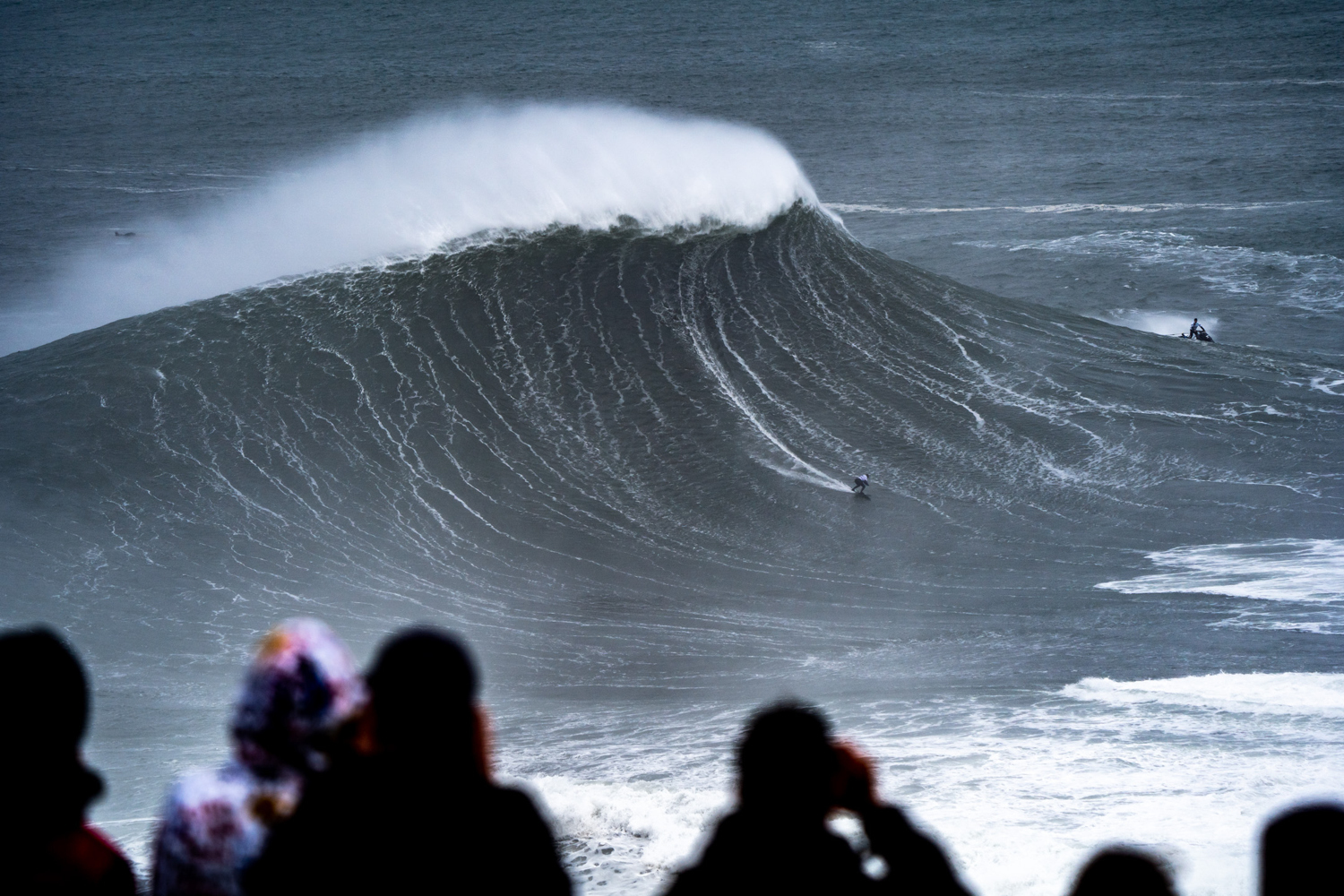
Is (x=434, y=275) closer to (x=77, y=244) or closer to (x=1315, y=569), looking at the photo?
(x=1315, y=569)

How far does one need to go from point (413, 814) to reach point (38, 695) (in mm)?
487

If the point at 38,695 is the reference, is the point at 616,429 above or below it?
above

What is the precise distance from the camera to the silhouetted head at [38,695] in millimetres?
1547

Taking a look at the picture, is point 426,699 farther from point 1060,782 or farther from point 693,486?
point 693,486

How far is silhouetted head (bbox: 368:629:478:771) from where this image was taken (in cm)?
157

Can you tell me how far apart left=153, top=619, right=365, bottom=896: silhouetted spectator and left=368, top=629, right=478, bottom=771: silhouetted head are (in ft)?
0.19

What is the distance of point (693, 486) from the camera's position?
38.8ft

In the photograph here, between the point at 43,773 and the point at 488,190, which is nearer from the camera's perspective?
the point at 43,773

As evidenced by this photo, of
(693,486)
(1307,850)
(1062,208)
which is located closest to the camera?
(1307,850)

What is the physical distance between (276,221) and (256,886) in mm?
19402

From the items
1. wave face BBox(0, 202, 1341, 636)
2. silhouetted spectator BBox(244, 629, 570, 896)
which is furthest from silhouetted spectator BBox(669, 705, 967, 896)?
wave face BBox(0, 202, 1341, 636)

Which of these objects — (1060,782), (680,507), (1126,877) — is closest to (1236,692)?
(1060,782)

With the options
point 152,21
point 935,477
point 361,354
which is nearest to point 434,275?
point 361,354

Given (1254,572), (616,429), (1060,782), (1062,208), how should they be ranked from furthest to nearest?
(1062,208) < (616,429) < (1254,572) < (1060,782)
